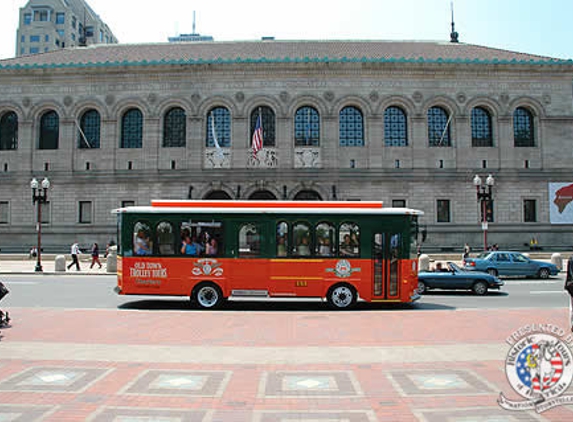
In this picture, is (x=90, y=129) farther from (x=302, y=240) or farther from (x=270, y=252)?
(x=302, y=240)

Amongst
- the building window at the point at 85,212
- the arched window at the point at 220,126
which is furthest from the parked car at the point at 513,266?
the building window at the point at 85,212

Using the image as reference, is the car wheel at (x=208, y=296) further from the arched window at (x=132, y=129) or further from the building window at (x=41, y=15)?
the building window at (x=41, y=15)

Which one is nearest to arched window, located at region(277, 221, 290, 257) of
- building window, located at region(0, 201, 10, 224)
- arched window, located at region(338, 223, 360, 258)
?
arched window, located at region(338, 223, 360, 258)

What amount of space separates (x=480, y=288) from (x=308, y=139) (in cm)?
2379

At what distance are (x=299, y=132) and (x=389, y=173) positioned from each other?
8468 millimetres

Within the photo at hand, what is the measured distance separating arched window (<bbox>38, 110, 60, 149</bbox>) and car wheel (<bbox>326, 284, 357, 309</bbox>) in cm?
3506

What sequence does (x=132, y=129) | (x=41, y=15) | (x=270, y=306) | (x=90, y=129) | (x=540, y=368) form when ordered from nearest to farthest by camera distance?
(x=540, y=368)
(x=270, y=306)
(x=132, y=129)
(x=90, y=129)
(x=41, y=15)

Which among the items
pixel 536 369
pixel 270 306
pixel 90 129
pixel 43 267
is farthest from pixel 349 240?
pixel 90 129

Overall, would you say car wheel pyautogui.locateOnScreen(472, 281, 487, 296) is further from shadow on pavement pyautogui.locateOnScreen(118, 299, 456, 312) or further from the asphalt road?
shadow on pavement pyautogui.locateOnScreen(118, 299, 456, 312)

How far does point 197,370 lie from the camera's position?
7.47 meters

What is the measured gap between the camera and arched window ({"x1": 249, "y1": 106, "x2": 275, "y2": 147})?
39.0 meters

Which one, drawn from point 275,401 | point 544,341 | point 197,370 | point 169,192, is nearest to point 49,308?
point 197,370

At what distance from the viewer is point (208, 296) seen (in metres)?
14.4

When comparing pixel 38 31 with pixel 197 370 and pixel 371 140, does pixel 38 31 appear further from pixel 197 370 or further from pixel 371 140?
pixel 197 370
